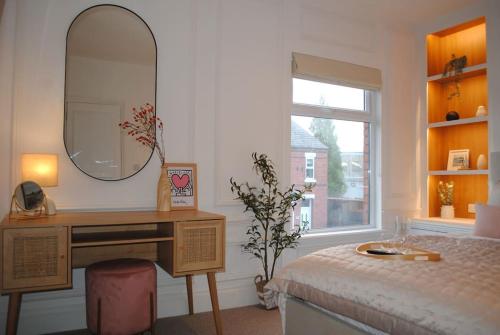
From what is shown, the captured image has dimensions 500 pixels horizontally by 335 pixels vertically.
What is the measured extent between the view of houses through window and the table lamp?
→ 2.07m

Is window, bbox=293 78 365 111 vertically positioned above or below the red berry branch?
above

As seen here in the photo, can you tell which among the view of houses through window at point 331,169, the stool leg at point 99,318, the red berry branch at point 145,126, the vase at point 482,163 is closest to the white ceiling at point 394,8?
the view of houses through window at point 331,169

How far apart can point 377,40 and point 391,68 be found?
347 mm

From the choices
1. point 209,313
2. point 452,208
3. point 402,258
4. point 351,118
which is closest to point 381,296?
point 402,258

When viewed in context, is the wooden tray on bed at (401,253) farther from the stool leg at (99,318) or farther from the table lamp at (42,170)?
the table lamp at (42,170)

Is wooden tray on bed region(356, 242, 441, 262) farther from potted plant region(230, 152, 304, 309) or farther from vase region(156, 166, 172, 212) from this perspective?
vase region(156, 166, 172, 212)

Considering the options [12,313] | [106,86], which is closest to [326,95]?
[106,86]

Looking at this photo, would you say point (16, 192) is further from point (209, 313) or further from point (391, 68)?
point (391, 68)

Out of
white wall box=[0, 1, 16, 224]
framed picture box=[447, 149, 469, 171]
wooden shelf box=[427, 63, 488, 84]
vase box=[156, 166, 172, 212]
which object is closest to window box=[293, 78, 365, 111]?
wooden shelf box=[427, 63, 488, 84]

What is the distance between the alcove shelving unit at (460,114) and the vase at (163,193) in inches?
114

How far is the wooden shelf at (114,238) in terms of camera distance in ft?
7.20

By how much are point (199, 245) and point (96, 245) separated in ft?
1.98

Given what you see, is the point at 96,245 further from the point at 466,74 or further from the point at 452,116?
the point at 466,74

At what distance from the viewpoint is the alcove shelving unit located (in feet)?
13.2
